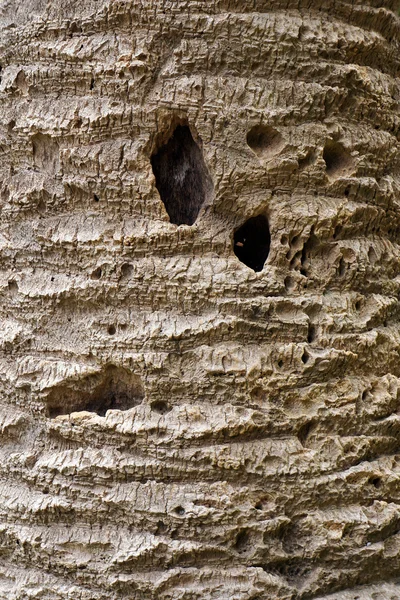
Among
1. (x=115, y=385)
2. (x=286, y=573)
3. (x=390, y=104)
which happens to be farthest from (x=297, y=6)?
(x=286, y=573)

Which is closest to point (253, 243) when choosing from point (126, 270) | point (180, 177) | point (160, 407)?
point (180, 177)

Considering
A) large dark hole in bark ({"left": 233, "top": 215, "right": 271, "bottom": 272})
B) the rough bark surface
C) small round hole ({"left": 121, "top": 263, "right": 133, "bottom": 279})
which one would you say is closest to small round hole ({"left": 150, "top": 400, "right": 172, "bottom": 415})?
the rough bark surface

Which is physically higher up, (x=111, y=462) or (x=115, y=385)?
(x=115, y=385)

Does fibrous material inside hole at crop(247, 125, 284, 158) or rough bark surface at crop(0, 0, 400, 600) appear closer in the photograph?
rough bark surface at crop(0, 0, 400, 600)

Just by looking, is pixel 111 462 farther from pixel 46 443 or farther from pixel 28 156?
pixel 28 156

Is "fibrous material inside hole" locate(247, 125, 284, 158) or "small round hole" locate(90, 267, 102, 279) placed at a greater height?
"fibrous material inside hole" locate(247, 125, 284, 158)

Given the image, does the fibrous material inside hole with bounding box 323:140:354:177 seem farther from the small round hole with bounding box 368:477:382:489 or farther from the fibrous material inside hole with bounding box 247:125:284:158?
the small round hole with bounding box 368:477:382:489

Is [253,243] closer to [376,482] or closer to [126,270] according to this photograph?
[126,270]
